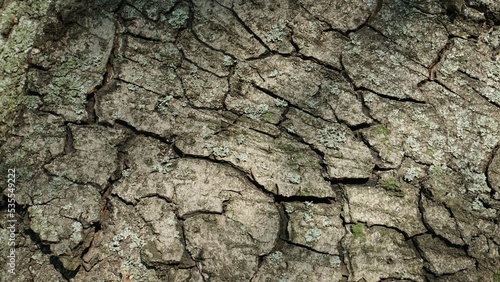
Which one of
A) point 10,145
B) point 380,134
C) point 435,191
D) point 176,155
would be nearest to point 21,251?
point 10,145

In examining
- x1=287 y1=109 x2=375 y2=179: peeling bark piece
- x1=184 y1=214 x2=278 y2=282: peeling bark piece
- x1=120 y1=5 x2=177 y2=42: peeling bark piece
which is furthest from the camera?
x1=120 y1=5 x2=177 y2=42: peeling bark piece

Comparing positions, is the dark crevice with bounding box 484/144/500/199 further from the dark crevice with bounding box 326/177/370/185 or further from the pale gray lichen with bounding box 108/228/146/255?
the pale gray lichen with bounding box 108/228/146/255

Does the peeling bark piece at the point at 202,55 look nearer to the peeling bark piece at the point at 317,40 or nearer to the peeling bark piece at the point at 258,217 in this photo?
the peeling bark piece at the point at 317,40

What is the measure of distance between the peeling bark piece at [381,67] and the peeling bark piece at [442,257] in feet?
1.48

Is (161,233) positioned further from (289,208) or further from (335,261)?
(335,261)

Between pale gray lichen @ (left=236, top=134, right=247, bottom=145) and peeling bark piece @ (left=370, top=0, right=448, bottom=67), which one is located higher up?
peeling bark piece @ (left=370, top=0, right=448, bottom=67)

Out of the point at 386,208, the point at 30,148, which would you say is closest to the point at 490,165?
the point at 386,208

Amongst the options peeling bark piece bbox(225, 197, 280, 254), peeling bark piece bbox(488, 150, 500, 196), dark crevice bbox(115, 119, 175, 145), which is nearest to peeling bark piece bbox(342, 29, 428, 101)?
peeling bark piece bbox(488, 150, 500, 196)

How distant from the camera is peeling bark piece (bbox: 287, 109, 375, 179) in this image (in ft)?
5.01

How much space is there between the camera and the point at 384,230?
1.49 m

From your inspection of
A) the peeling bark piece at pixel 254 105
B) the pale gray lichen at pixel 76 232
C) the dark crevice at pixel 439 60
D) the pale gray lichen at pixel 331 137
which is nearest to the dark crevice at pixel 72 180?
the pale gray lichen at pixel 76 232

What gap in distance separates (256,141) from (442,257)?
2.10ft

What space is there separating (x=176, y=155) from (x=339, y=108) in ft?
A: 1.73

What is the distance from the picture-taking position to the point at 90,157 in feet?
4.95
